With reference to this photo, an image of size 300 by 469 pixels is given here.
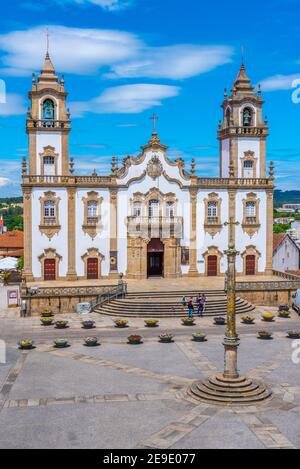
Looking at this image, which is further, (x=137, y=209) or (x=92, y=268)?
(x=137, y=209)

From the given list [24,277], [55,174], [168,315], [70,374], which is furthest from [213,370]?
[55,174]

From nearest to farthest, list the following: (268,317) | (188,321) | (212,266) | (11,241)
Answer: (188,321)
(268,317)
(212,266)
(11,241)

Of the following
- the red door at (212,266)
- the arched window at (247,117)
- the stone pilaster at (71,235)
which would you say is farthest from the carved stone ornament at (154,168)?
the arched window at (247,117)

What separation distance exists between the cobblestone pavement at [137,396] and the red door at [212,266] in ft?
55.4

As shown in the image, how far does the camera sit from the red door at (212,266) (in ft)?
174

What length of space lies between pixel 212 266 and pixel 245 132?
1258 cm

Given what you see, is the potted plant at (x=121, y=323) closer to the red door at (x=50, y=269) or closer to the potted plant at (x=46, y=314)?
the potted plant at (x=46, y=314)

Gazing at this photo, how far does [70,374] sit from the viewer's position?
2689 cm

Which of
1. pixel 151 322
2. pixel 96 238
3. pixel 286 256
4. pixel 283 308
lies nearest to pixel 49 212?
pixel 96 238

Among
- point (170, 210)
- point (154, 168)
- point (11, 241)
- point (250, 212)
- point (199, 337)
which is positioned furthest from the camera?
point (11, 241)

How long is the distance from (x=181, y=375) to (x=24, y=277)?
24.3m

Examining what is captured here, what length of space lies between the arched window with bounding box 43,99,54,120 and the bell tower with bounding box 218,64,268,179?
15.9 m

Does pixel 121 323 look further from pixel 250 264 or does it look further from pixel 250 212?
pixel 250 212

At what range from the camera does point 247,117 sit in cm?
5403
